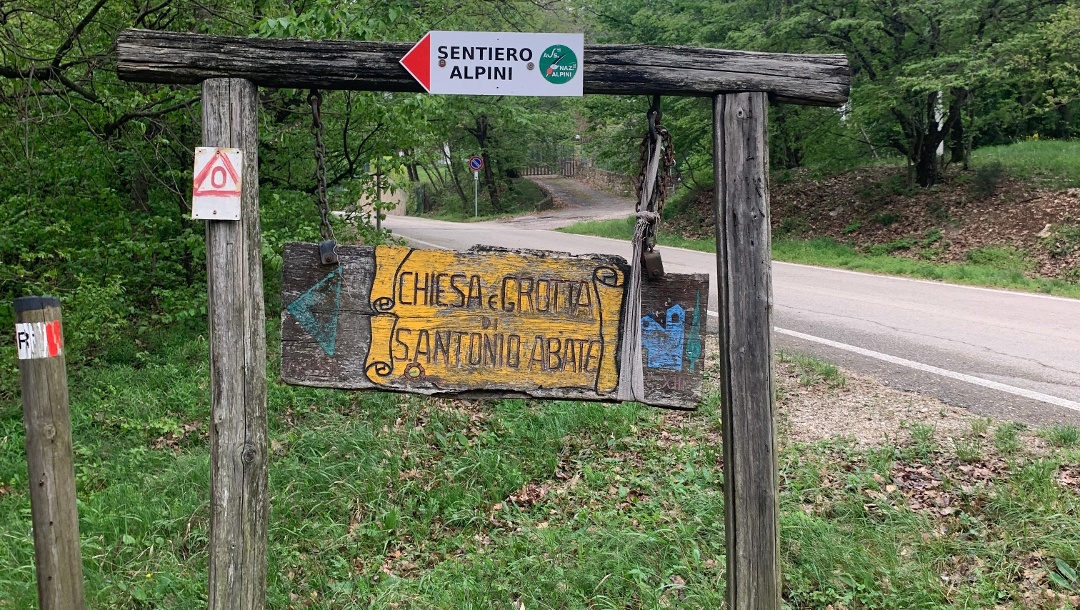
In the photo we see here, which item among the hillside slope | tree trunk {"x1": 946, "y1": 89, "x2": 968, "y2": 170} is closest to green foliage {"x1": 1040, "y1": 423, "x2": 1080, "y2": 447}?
the hillside slope

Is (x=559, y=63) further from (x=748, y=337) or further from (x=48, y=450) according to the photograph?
(x=48, y=450)

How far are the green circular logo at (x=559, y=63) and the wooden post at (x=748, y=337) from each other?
1.62 ft

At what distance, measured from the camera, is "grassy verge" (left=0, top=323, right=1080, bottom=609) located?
3146 millimetres

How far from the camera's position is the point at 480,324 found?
2.47m

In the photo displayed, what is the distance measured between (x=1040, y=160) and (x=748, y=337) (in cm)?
1587

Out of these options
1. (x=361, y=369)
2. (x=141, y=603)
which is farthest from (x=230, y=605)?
(x=141, y=603)

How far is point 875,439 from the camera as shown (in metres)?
4.36

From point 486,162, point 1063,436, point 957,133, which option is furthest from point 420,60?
point 486,162

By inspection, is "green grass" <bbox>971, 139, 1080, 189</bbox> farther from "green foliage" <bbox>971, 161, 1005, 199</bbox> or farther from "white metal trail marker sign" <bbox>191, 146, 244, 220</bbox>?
"white metal trail marker sign" <bbox>191, 146, 244, 220</bbox>

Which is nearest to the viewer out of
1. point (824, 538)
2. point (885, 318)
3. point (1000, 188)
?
point (824, 538)

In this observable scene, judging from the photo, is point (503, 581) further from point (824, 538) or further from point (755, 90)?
point (755, 90)

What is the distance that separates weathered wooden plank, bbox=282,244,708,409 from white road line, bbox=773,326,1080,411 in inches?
158

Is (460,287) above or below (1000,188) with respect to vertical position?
below

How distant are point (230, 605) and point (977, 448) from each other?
13.0ft
